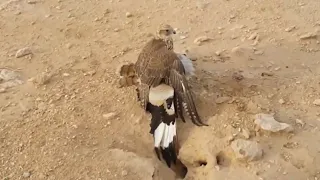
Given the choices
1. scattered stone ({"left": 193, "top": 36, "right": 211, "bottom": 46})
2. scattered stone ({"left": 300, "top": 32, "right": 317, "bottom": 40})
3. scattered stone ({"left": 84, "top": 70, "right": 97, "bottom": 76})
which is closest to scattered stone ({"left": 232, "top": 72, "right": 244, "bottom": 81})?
scattered stone ({"left": 193, "top": 36, "right": 211, "bottom": 46})

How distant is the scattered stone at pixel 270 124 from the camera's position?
4.02m

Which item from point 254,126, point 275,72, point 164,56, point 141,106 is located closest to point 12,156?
point 141,106

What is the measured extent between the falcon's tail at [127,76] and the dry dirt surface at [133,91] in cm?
8

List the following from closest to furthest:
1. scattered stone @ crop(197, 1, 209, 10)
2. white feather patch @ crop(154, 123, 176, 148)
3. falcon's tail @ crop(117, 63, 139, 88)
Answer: white feather patch @ crop(154, 123, 176, 148) → falcon's tail @ crop(117, 63, 139, 88) → scattered stone @ crop(197, 1, 209, 10)

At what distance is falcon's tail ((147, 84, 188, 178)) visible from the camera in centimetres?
404

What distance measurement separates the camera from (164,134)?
4117mm

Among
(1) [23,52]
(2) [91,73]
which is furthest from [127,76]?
(1) [23,52]

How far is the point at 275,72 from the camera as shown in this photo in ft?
16.0

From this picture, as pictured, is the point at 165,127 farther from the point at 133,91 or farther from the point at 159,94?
the point at 133,91

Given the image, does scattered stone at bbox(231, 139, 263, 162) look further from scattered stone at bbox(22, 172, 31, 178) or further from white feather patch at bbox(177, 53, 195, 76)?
scattered stone at bbox(22, 172, 31, 178)

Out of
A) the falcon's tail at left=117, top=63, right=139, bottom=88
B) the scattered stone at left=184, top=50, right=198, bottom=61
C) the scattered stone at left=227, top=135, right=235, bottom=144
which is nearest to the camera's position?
the scattered stone at left=227, top=135, right=235, bottom=144

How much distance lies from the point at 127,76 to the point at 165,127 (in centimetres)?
77

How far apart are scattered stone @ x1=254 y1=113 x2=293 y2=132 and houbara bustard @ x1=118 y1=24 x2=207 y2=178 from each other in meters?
0.45

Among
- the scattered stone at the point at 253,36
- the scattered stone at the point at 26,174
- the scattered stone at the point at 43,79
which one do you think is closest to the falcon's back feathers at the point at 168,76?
the scattered stone at the point at 43,79
